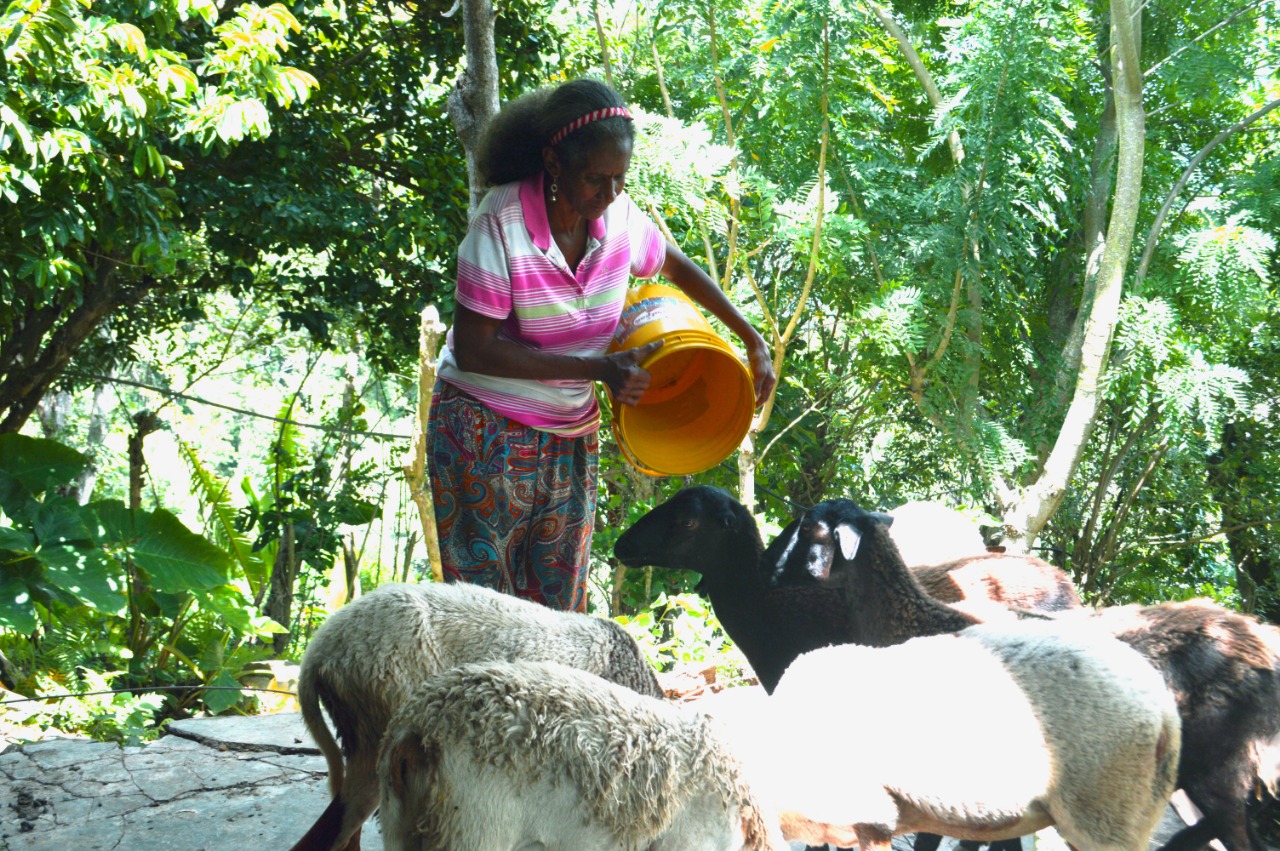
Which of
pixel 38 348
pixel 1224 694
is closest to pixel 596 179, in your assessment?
pixel 1224 694

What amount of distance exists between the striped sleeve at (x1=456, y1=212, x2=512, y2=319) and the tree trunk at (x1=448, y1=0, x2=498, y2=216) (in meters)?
1.43

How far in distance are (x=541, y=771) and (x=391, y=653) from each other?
0.87 meters

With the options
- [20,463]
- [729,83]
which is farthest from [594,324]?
[20,463]

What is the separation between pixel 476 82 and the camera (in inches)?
194

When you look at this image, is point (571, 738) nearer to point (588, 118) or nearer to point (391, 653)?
point (391, 653)

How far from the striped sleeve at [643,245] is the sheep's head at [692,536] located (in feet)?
4.07

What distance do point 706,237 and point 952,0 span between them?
3793mm

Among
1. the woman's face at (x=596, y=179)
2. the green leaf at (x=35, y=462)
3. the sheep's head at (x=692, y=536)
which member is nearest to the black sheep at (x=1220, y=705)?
the sheep's head at (x=692, y=536)

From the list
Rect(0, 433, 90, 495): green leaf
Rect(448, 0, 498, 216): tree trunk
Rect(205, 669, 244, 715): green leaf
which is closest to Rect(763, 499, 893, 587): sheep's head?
Rect(448, 0, 498, 216): tree trunk

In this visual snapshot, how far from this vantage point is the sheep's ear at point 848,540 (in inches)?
176

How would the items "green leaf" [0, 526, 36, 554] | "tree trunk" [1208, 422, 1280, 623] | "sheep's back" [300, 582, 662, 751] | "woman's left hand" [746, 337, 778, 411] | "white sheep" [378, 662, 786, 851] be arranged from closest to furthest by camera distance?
1. "white sheep" [378, 662, 786, 851]
2. "sheep's back" [300, 582, 662, 751]
3. "woman's left hand" [746, 337, 778, 411]
4. "green leaf" [0, 526, 36, 554]
5. "tree trunk" [1208, 422, 1280, 623]

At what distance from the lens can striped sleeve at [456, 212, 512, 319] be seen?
3471 mm

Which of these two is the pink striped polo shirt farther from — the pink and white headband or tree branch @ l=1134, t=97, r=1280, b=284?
tree branch @ l=1134, t=97, r=1280, b=284

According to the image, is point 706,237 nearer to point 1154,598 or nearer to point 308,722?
point 308,722
